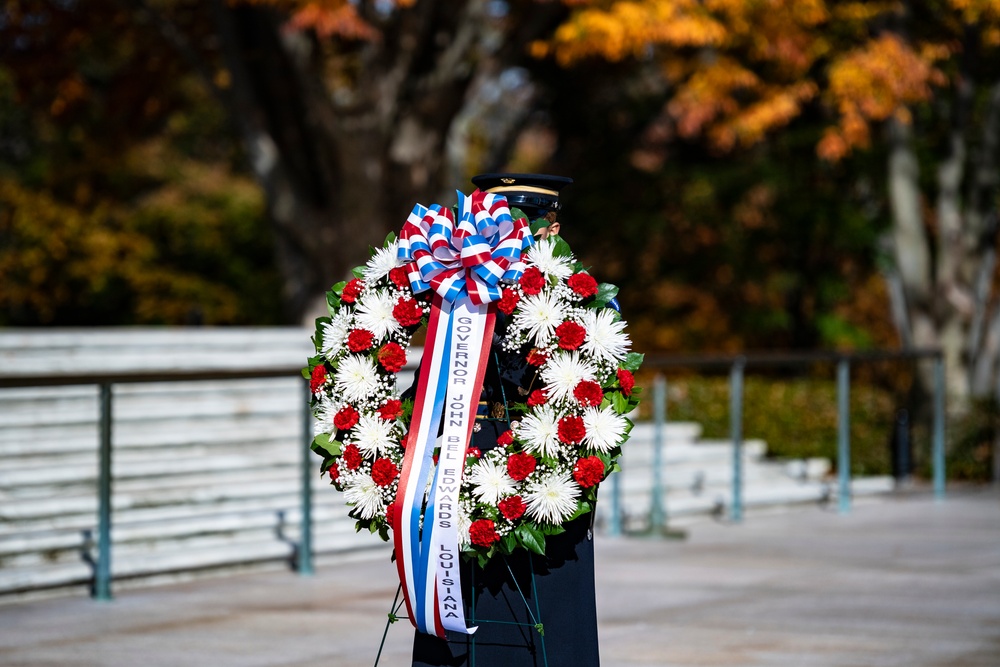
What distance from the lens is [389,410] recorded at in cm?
490

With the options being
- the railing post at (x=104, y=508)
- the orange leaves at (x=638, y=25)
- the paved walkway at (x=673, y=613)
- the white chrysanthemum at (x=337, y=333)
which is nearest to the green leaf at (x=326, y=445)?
the white chrysanthemum at (x=337, y=333)

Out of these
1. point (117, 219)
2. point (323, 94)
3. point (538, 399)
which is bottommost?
point (538, 399)

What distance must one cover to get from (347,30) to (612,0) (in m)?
2.90

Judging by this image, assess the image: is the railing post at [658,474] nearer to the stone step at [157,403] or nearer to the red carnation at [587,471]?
the stone step at [157,403]

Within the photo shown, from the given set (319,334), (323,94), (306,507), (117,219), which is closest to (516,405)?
(319,334)

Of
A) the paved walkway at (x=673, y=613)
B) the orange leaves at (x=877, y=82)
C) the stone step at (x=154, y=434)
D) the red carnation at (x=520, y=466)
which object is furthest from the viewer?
the orange leaves at (x=877, y=82)

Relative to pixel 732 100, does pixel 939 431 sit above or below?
below

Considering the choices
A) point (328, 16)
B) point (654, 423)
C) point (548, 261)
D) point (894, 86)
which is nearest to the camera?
point (548, 261)

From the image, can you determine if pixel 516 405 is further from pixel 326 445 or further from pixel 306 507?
pixel 306 507

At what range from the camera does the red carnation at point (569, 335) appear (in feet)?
15.3

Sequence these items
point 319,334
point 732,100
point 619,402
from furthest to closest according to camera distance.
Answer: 1. point 732,100
2. point 319,334
3. point 619,402

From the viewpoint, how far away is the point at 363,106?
53.0ft

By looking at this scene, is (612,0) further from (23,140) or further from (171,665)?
(23,140)

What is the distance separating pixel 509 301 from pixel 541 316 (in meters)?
0.11
